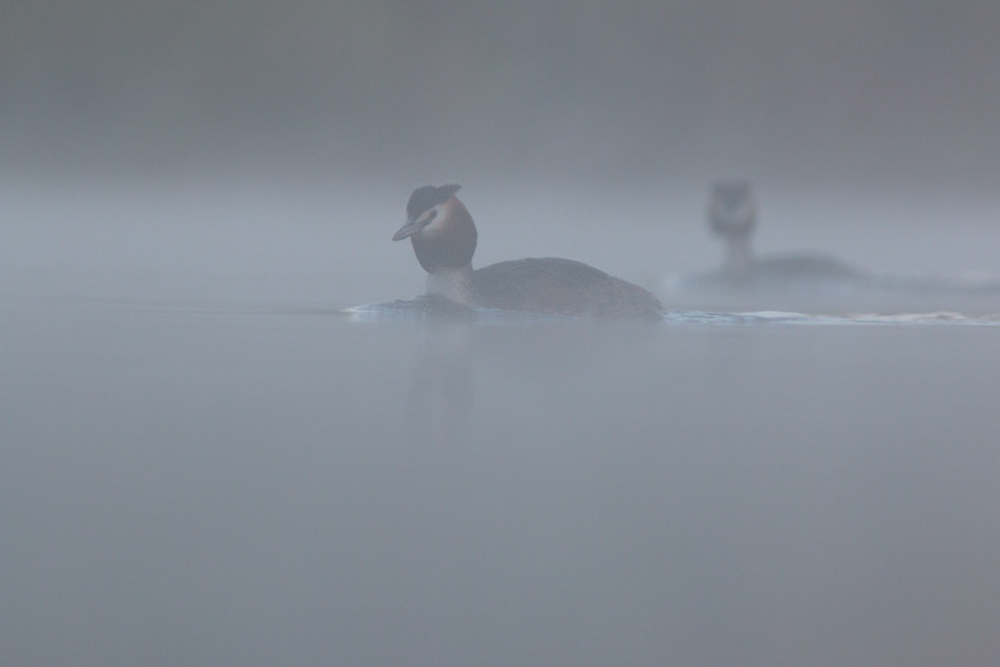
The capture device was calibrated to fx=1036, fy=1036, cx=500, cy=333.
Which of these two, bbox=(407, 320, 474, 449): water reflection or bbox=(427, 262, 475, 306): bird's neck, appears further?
bbox=(427, 262, 475, 306): bird's neck

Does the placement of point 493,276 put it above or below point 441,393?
above

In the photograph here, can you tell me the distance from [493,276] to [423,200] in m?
0.22

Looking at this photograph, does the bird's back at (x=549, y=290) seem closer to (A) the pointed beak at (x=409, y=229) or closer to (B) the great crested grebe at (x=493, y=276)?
(B) the great crested grebe at (x=493, y=276)

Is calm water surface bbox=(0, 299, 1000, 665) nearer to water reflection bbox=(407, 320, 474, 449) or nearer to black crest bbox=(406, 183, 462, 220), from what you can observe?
water reflection bbox=(407, 320, 474, 449)

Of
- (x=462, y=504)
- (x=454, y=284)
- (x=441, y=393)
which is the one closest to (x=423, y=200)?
(x=454, y=284)

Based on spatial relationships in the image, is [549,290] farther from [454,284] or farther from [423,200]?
[423,200]

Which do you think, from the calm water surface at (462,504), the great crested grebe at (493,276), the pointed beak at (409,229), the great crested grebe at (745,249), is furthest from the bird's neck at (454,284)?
the great crested grebe at (745,249)

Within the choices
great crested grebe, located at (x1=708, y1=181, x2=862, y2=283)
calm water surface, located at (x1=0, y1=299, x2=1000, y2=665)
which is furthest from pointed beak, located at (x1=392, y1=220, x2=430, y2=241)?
great crested grebe, located at (x1=708, y1=181, x2=862, y2=283)

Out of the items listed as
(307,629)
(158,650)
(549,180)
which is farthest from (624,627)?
(549,180)

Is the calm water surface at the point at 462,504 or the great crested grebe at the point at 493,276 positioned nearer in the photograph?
the calm water surface at the point at 462,504

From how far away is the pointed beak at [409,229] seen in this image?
210 centimetres

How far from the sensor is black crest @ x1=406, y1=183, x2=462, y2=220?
2152 mm

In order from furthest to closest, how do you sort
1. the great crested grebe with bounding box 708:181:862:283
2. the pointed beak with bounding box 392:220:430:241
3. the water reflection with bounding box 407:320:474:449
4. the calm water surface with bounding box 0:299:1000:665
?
1. the great crested grebe with bounding box 708:181:862:283
2. the pointed beak with bounding box 392:220:430:241
3. the water reflection with bounding box 407:320:474:449
4. the calm water surface with bounding box 0:299:1000:665

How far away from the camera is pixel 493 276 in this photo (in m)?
2.15
